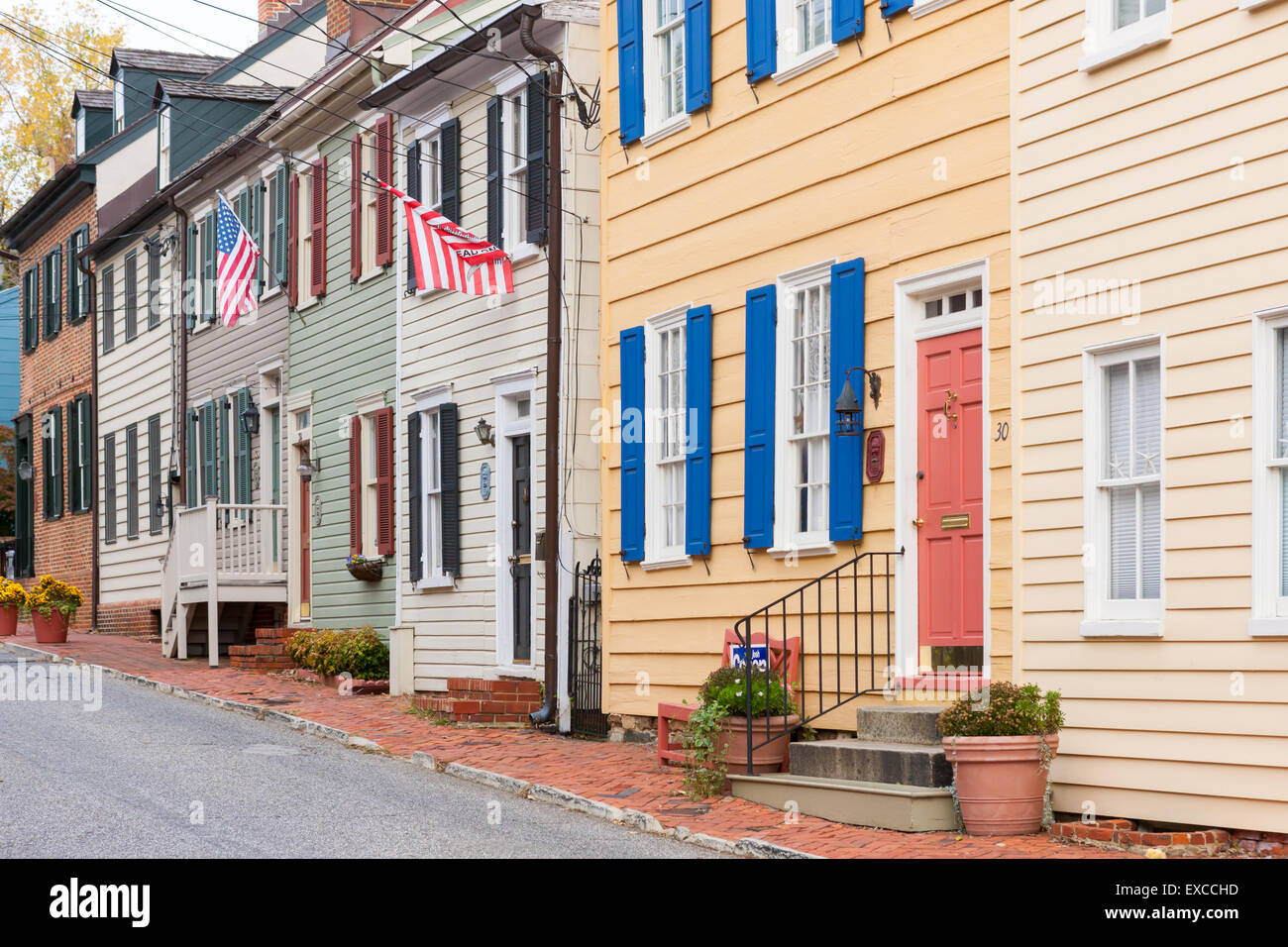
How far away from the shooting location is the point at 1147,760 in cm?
905

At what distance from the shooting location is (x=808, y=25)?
12195 millimetres

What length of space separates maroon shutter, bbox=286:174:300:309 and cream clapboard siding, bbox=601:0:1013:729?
8547 mm

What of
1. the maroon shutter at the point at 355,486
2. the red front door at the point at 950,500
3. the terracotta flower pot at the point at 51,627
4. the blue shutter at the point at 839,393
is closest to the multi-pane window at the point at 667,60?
the blue shutter at the point at 839,393

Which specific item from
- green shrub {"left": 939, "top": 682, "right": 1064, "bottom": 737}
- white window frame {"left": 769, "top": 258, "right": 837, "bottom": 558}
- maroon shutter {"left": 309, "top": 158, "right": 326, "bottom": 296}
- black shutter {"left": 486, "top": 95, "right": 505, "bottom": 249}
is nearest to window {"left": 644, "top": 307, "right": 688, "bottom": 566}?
white window frame {"left": 769, "top": 258, "right": 837, "bottom": 558}

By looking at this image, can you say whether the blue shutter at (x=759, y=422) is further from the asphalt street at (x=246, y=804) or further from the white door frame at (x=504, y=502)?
the white door frame at (x=504, y=502)

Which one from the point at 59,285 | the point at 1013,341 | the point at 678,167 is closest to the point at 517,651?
the point at 678,167

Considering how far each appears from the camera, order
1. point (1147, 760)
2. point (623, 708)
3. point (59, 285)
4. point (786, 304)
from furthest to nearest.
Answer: point (59, 285), point (623, 708), point (786, 304), point (1147, 760)

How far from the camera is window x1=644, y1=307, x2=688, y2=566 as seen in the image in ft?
44.9

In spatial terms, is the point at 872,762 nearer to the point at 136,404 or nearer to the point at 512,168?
the point at 512,168

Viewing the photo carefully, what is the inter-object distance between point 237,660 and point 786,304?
38.7ft

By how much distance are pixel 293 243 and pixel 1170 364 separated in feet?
51.3

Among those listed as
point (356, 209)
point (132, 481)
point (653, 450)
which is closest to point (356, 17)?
point (356, 209)

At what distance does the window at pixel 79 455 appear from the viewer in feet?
101

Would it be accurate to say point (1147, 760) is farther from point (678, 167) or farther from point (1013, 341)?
point (678, 167)
